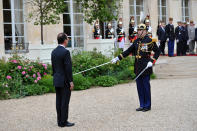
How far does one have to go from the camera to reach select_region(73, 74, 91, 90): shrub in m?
11.5

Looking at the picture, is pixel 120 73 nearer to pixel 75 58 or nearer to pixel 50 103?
pixel 75 58

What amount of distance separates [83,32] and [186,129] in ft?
43.3

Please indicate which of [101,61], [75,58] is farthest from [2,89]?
[101,61]

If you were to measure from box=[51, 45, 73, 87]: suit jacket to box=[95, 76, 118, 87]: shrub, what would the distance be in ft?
17.3

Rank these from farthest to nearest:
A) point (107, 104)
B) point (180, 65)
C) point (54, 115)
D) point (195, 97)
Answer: point (180, 65), point (195, 97), point (107, 104), point (54, 115)

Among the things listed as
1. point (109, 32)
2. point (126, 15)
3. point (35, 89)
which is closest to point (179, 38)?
point (109, 32)

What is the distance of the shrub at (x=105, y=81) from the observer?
12.1 m

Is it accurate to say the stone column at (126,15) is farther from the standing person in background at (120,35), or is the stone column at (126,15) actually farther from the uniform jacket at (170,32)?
the uniform jacket at (170,32)

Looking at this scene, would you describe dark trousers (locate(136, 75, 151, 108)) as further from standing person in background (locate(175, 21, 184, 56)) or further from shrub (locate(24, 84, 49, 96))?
standing person in background (locate(175, 21, 184, 56))

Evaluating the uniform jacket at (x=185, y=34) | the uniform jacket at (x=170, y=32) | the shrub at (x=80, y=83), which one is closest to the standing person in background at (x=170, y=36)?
the uniform jacket at (x=170, y=32)

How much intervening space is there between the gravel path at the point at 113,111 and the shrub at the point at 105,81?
28cm

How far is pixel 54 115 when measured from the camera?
26.2ft

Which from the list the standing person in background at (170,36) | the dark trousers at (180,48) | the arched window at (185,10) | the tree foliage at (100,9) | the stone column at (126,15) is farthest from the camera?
the arched window at (185,10)

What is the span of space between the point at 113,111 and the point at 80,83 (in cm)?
359
